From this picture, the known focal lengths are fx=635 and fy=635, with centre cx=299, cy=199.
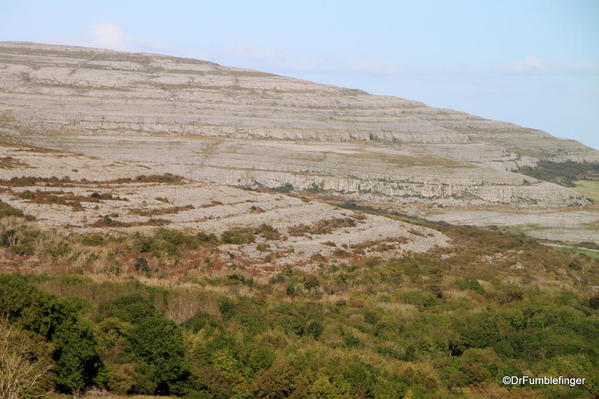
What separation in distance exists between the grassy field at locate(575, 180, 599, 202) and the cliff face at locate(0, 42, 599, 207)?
40.1 feet

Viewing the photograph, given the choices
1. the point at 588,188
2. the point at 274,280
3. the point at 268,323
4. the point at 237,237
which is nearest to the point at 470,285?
the point at 274,280

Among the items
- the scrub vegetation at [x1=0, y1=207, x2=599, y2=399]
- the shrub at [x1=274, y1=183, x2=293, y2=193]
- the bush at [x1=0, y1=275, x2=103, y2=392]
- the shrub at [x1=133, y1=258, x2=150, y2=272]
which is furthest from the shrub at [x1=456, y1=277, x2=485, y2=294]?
the shrub at [x1=274, y1=183, x2=293, y2=193]

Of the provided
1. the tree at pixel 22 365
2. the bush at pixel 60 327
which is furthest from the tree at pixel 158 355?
the tree at pixel 22 365

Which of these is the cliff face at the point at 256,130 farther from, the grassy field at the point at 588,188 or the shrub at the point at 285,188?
the grassy field at the point at 588,188

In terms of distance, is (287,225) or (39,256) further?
(287,225)

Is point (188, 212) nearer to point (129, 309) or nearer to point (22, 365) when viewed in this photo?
point (129, 309)

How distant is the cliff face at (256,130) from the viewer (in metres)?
98.1

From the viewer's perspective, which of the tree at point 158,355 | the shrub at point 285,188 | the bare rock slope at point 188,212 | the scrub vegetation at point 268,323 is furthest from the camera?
the shrub at point 285,188

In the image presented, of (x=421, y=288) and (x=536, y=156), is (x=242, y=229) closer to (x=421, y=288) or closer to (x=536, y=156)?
(x=421, y=288)

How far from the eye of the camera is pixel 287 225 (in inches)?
1991

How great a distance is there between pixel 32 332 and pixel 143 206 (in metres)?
27.1

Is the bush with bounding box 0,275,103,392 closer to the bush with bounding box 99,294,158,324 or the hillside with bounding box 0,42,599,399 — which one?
the hillside with bounding box 0,42,599,399

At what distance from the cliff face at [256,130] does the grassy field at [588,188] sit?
1223cm

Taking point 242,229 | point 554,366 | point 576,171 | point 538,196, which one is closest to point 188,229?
point 242,229
